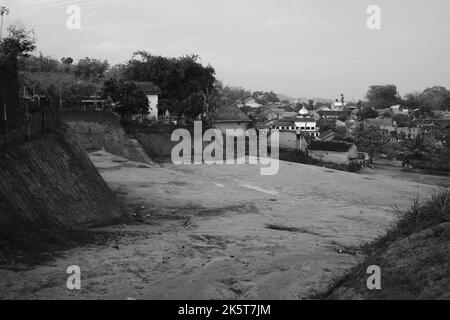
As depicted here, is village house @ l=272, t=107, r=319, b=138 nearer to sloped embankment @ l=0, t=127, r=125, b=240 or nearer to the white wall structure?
the white wall structure

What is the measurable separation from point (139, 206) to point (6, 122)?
19.7 ft

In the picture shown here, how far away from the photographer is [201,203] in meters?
20.3

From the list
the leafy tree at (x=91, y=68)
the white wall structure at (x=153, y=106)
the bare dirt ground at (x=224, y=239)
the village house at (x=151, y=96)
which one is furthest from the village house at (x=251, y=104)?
the bare dirt ground at (x=224, y=239)

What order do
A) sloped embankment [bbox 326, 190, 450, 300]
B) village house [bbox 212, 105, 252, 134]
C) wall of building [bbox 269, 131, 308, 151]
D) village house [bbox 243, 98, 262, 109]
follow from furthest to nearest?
village house [bbox 243, 98, 262, 109]
village house [bbox 212, 105, 252, 134]
wall of building [bbox 269, 131, 308, 151]
sloped embankment [bbox 326, 190, 450, 300]

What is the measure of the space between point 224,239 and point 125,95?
25326 millimetres

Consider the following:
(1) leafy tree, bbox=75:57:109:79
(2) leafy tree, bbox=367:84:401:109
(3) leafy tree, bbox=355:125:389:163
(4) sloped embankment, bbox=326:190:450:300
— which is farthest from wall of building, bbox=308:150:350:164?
(2) leafy tree, bbox=367:84:401:109

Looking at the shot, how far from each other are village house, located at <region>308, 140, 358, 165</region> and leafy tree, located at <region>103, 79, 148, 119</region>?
51.6 feet

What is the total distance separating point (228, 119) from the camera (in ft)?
145

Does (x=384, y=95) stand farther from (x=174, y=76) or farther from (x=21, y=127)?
(x=21, y=127)

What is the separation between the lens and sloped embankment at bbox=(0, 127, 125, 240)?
12250 mm

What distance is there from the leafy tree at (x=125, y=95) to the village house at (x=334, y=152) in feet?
51.6

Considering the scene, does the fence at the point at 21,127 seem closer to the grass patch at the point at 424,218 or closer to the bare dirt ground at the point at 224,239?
the bare dirt ground at the point at 224,239
